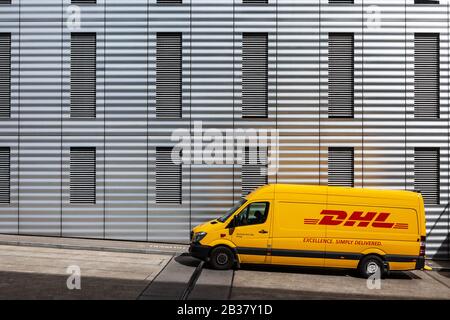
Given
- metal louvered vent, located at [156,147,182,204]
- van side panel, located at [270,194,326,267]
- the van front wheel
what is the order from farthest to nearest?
metal louvered vent, located at [156,147,182,204] < the van front wheel < van side panel, located at [270,194,326,267]

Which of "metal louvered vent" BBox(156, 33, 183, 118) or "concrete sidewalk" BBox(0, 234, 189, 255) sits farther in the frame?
"metal louvered vent" BBox(156, 33, 183, 118)

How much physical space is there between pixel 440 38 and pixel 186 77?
939 centimetres

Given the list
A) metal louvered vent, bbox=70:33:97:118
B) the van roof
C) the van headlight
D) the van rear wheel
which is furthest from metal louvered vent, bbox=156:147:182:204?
the van rear wheel

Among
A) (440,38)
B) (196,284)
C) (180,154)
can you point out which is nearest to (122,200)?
(180,154)

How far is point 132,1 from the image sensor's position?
16.7 metres

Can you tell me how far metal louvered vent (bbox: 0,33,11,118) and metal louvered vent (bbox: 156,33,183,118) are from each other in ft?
18.3

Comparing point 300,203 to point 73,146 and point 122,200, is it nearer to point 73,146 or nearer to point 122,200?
point 122,200

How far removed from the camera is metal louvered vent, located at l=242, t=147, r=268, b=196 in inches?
648

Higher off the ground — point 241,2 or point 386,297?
point 241,2

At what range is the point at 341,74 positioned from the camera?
16.7 meters

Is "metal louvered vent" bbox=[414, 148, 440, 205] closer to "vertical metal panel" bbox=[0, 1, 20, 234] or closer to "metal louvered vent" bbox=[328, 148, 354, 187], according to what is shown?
"metal louvered vent" bbox=[328, 148, 354, 187]

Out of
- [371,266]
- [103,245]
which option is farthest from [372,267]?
[103,245]

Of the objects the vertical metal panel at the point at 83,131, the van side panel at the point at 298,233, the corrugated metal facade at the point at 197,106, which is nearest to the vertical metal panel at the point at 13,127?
the corrugated metal facade at the point at 197,106

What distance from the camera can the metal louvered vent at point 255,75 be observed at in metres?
16.6
